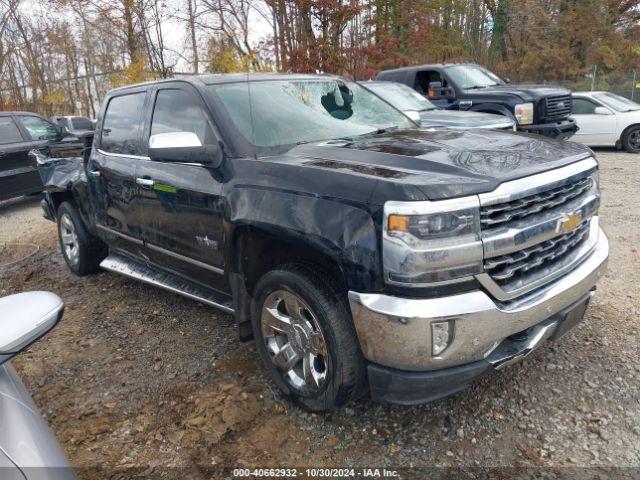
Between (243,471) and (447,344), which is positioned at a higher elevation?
(447,344)

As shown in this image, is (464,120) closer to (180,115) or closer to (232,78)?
(232,78)

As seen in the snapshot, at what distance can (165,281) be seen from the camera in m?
3.88

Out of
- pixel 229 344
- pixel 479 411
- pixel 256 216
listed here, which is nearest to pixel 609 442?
pixel 479 411

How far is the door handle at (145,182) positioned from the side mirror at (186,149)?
2.09 ft

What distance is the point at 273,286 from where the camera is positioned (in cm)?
275

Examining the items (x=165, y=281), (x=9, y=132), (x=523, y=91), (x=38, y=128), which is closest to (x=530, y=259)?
(x=165, y=281)

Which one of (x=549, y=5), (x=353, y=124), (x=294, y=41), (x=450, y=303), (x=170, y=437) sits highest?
(x=549, y=5)

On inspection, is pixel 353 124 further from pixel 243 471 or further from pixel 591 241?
pixel 243 471

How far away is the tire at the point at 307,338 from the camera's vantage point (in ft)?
8.06

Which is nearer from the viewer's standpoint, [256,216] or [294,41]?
[256,216]

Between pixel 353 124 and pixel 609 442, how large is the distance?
2466 mm

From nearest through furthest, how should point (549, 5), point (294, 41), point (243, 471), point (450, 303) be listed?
point (450, 303) → point (243, 471) → point (294, 41) → point (549, 5)

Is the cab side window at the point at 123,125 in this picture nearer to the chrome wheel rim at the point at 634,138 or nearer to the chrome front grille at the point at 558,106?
the chrome front grille at the point at 558,106

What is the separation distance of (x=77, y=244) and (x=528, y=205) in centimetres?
456
